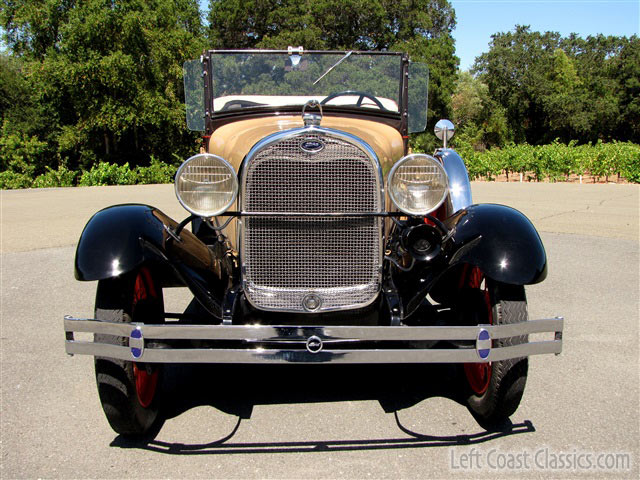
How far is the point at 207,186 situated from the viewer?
260 centimetres

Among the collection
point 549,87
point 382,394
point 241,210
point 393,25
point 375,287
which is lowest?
point 382,394

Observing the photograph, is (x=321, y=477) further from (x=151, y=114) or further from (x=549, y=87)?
(x=549, y=87)

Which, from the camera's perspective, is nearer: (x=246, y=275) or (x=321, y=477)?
(x=321, y=477)

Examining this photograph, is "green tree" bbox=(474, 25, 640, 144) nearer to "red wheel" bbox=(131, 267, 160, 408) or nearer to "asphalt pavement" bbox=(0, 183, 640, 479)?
"asphalt pavement" bbox=(0, 183, 640, 479)

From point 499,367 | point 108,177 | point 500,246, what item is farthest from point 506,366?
point 108,177

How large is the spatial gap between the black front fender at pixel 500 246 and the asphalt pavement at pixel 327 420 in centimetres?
83

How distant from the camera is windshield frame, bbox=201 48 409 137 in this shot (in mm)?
3801

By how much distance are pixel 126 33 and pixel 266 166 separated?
24.7 m

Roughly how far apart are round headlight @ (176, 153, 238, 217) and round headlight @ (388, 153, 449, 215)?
30.0 inches

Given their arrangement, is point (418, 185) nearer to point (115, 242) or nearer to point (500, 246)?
point (500, 246)

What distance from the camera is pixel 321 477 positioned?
2.38m

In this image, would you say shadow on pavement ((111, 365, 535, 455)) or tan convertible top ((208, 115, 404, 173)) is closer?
shadow on pavement ((111, 365, 535, 455))

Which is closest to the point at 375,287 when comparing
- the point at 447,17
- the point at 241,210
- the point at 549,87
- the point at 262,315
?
the point at 262,315

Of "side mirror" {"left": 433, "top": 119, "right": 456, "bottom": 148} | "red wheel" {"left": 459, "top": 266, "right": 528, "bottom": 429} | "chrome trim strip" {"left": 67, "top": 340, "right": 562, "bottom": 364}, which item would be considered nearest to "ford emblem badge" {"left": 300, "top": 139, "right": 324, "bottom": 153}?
"chrome trim strip" {"left": 67, "top": 340, "right": 562, "bottom": 364}
